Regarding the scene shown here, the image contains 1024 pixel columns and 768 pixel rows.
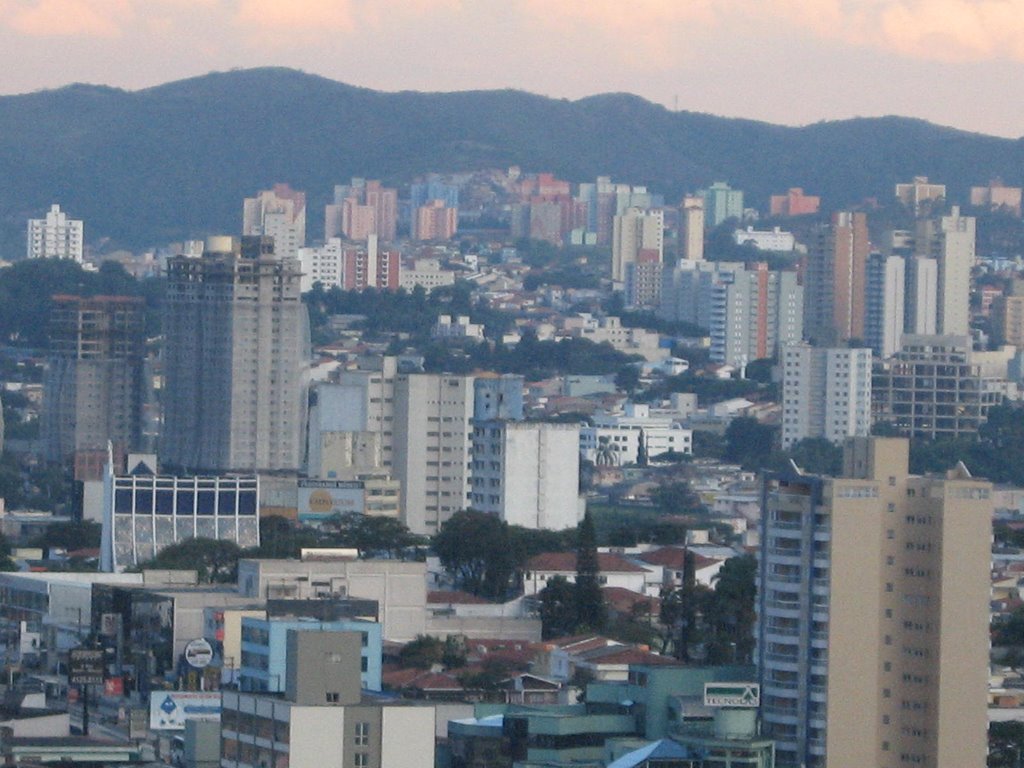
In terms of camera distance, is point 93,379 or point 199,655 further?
point 93,379

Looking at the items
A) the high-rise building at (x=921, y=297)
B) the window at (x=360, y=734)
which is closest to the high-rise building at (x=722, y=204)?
the high-rise building at (x=921, y=297)

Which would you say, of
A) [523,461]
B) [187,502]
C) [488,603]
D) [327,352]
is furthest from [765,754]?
[327,352]

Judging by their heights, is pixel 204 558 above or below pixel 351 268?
below

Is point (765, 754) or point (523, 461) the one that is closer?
point (765, 754)

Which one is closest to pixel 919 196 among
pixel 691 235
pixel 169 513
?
pixel 691 235

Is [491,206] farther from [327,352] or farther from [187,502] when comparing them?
[187,502]

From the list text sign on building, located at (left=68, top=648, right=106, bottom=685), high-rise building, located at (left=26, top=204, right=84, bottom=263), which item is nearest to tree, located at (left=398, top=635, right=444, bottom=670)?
text sign on building, located at (left=68, top=648, right=106, bottom=685)

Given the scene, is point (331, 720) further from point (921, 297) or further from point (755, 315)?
point (921, 297)
